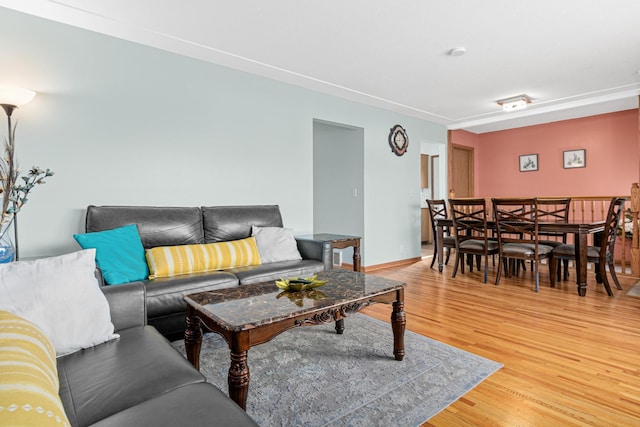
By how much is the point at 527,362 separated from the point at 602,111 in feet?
16.7

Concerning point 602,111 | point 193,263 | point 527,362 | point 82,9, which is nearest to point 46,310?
point 193,263

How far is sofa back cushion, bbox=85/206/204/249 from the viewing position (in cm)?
259

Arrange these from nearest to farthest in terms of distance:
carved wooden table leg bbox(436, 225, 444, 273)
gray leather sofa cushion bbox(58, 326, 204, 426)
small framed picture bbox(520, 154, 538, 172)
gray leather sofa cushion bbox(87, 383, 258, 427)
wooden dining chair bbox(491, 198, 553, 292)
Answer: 1. gray leather sofa cushion bbox(87, 383, 258, 427)
2. gray leather sofa cushion bbox(58, 326, 204, 426)
3. wooden dining chair bbox(491, 198, 553, 292)
4. carved wooden table leg bbox(436, 225, 444, 273)
5. small framed picture bbox(520, 154, 538, 172)

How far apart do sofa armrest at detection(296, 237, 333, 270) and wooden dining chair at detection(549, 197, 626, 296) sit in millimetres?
2510

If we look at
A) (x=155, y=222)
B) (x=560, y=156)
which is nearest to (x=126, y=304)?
(x=155, y=222)

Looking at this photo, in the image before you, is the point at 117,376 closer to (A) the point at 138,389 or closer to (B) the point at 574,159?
(A) the point at 138,389

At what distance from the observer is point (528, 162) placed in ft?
21.2

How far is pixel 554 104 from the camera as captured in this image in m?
4.94

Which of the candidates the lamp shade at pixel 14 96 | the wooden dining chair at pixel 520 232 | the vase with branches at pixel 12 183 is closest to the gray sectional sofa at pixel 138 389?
the vase with branches at pixel 12 183

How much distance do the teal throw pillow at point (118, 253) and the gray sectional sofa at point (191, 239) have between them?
131mm

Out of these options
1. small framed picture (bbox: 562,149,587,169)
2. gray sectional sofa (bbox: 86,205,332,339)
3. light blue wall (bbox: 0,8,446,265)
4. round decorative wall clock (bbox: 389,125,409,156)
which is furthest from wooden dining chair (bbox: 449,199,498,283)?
small framed picture (bbox: 562,149,587,169)

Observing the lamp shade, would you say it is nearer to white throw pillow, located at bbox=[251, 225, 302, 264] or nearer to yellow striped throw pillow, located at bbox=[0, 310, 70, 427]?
white throw pillow, located at bbox=[251, 225, 302, 264]

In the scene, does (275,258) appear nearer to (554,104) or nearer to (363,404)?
(363,404)

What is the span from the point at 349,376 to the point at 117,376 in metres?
1.20
